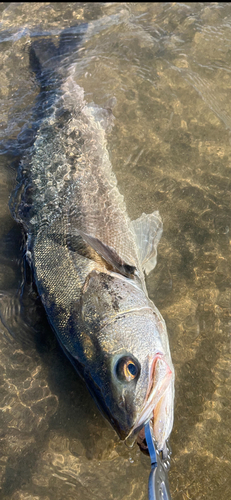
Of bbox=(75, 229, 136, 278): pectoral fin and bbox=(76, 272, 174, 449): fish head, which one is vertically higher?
bbox=(75, 229, 136, 278): pectoral fin

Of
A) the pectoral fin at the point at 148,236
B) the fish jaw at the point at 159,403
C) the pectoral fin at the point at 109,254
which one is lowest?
the fish jaw at the point at 159,403

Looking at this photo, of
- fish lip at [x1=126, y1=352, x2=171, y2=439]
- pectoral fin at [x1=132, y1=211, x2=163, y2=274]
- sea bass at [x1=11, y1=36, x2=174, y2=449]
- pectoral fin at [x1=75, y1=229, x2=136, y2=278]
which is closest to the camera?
fish lip at [x1=126, y1=352, x2=171, y2=439]

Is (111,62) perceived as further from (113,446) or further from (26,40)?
(113,446)

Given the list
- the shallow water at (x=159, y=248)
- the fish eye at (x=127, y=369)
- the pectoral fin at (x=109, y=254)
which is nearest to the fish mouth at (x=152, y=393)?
the fish eye at (x=127, y=369)

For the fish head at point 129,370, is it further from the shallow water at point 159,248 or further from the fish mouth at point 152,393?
the shallow water at point 159,248

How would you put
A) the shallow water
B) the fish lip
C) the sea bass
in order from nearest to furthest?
the fish lip → the sea bass → the shallow water

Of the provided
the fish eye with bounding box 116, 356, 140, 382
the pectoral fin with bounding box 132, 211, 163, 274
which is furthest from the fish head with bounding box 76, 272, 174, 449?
the pectoral fin with bounding box 132, 211, 163, 274

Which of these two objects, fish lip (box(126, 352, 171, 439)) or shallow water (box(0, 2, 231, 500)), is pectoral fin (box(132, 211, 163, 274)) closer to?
shallow water (box(0, 2, 231, 500))

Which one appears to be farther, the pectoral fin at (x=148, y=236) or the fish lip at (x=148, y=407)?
the pectoral fin at (x=148, y=236)
